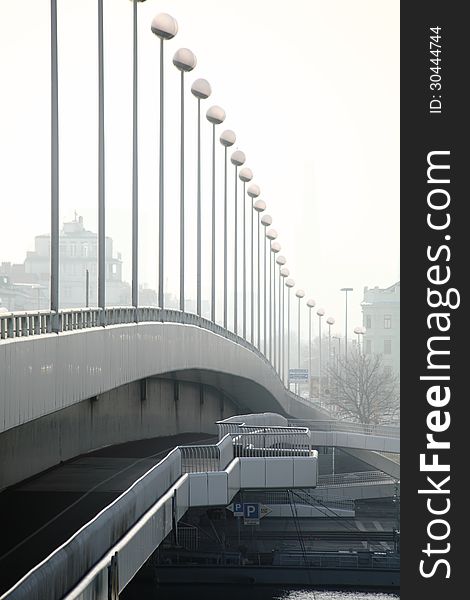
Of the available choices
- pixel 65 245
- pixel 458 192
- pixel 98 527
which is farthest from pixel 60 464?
pixel 458 192

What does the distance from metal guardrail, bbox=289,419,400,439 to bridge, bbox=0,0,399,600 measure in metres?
0.77

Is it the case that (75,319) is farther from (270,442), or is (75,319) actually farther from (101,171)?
(270,442)

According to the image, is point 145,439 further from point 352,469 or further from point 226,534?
point 352,469

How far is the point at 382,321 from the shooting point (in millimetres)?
182000

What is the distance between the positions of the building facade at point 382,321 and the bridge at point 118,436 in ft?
359

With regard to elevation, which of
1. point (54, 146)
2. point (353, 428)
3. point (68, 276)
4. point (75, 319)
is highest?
point (54, 146)

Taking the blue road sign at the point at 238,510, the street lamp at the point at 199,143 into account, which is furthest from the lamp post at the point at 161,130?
the street lamp at the point at 199,143

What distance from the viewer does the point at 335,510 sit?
6562 cm

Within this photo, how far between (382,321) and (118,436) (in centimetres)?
13894

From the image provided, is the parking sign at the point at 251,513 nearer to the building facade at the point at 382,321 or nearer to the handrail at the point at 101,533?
the handrail at the point at 101,533

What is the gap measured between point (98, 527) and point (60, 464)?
16117mm

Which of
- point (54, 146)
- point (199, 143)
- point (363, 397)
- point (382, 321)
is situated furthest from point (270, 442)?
point (382, 321)

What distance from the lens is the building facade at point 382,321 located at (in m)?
180

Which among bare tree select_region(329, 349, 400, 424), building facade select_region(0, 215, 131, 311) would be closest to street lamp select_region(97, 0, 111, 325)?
building facade select_region(0, 215, 131, 311)
